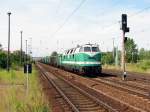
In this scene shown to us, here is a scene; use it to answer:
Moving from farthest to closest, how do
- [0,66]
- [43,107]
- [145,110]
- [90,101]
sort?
[0,66] → [90,101] → [145,110] → [43,107]

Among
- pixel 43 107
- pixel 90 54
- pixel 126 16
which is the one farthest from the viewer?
pixel 90 54

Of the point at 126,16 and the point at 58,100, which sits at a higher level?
the point at 126,16

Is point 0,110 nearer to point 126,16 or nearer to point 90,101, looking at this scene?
point 90,101

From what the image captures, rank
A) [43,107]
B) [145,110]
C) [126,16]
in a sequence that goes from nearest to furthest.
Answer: [43,107] → [145,110] → [126,16]

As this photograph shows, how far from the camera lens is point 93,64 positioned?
127 feet

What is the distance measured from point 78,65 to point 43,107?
26.5m

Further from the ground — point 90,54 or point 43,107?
point 90,54

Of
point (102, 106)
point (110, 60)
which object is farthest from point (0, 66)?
point (110, 60)

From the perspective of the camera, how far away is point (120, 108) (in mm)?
16203

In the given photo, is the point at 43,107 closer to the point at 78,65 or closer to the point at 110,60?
the point at 78,65

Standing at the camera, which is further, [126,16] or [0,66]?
[0,66]

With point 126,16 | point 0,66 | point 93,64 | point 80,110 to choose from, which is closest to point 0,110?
point 80,110

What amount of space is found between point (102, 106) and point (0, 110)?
13.6ft

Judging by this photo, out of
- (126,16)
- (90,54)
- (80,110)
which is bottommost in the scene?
(80,110)
